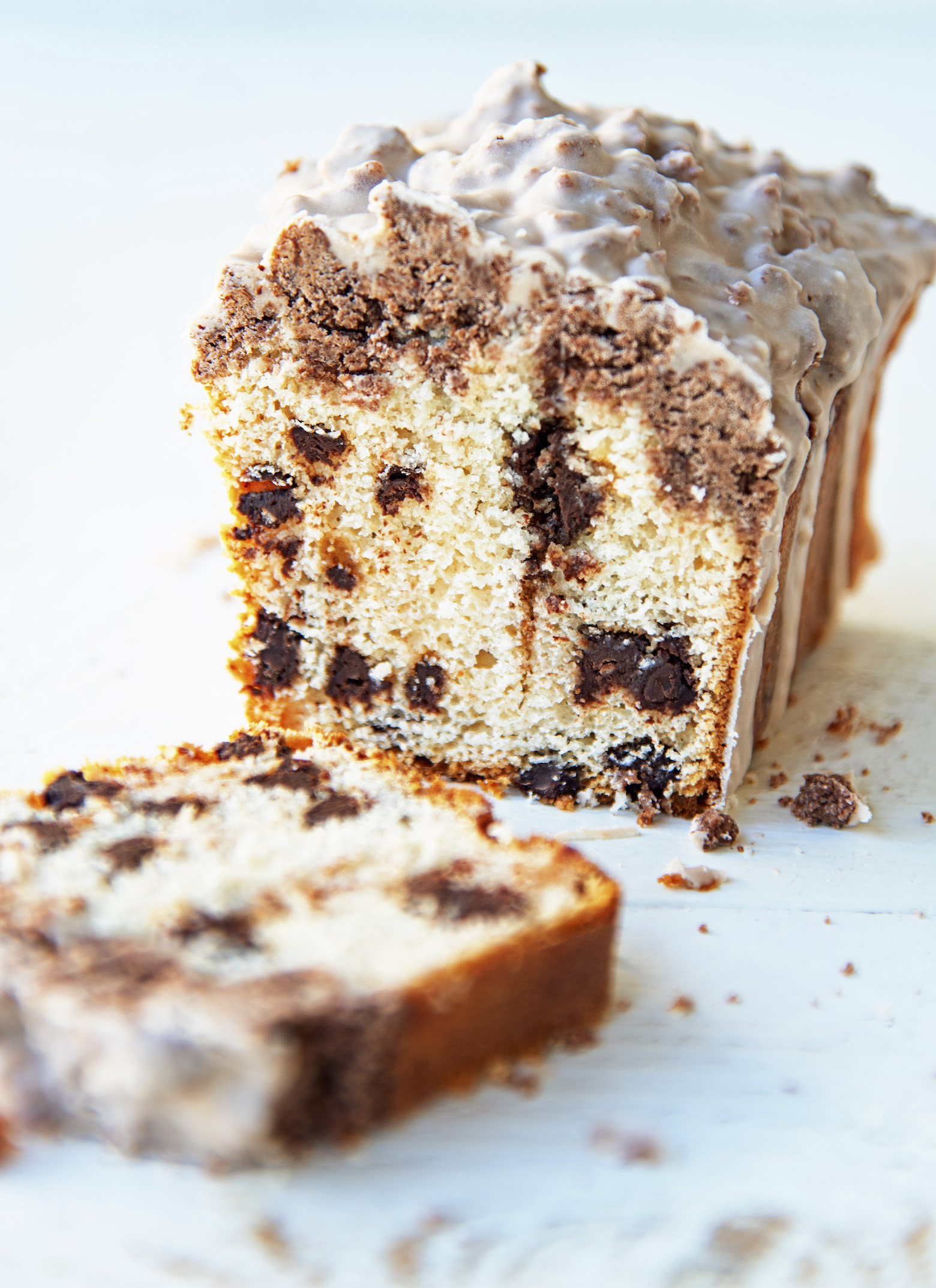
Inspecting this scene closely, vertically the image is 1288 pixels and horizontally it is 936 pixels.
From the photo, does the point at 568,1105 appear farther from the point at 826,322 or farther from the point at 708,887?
the point at 826,322

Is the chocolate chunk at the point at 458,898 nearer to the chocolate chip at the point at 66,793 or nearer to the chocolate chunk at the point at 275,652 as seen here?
the chocolate chip at the point at 66,793

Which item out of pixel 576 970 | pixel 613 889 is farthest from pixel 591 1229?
pixel 613 889

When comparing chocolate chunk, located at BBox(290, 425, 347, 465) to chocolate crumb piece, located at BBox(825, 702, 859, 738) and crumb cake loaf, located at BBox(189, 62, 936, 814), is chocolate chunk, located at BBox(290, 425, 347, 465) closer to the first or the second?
crumb cake loaf, located at BBox(189, 62, 936, 814)

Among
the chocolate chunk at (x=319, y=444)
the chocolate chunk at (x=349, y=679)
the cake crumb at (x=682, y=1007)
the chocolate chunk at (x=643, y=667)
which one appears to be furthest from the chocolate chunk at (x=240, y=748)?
the cake crumb at (x=682, y=1007)

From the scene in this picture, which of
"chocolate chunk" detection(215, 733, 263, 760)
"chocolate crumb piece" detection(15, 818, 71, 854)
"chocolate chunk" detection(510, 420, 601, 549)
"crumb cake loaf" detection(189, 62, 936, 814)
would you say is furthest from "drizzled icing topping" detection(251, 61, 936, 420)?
"chocolate crumb piece" detection(15, 818, 71, 854)

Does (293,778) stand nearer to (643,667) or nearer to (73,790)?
(73,790)

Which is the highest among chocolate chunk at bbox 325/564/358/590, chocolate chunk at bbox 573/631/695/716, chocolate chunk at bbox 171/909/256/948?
chocolate chunk at bbox 325/564/358/590
